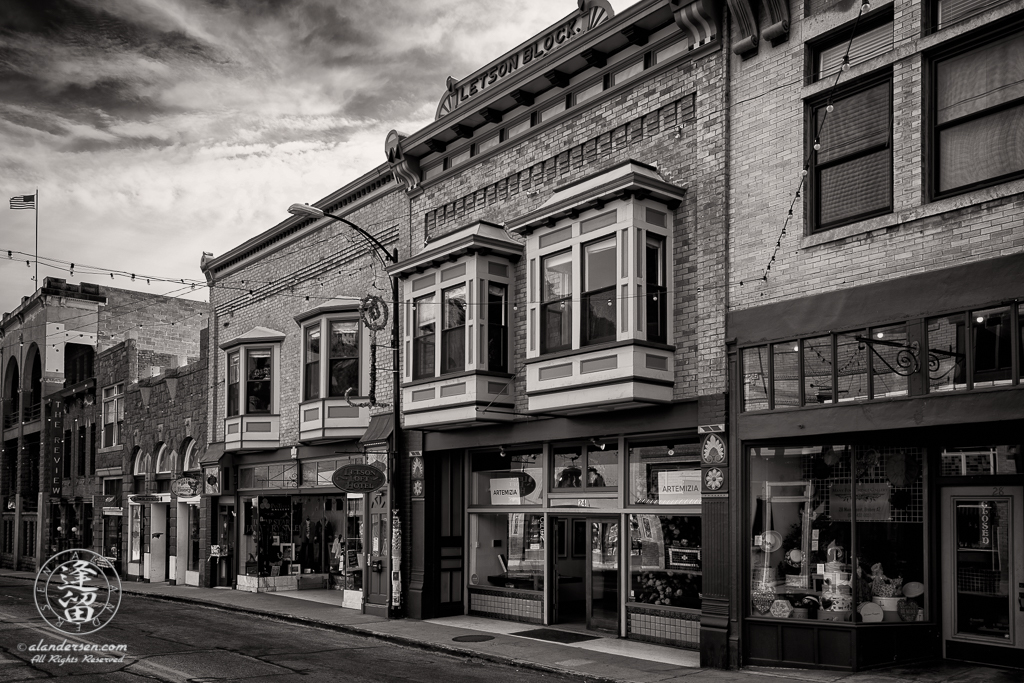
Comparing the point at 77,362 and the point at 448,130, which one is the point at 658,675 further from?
the point at 77,362

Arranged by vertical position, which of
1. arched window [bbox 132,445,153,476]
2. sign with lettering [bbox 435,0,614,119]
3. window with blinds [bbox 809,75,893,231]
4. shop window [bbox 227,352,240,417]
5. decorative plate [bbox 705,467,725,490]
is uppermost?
sign with lettering [bbox 435,0,614,119]

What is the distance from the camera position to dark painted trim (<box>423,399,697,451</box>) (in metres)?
15.0

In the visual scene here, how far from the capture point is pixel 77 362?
43.1 m

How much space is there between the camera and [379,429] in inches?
818

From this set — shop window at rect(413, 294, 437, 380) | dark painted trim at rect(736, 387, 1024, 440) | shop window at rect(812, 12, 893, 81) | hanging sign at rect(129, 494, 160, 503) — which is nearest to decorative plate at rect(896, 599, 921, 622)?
dark painted trim at rect(736, 387, 1024, 440)

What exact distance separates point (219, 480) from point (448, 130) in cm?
1327

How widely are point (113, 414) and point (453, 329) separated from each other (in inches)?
893

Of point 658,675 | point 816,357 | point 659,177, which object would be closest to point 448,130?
point 659,177

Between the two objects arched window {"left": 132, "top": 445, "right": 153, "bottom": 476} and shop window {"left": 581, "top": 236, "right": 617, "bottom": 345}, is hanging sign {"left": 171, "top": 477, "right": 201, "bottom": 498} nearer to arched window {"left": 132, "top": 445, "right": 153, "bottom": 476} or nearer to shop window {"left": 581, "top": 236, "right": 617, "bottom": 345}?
arched window {"left": 132, "top": 445, "right": 153, "bottom": 476}

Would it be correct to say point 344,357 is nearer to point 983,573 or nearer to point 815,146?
point 815,146

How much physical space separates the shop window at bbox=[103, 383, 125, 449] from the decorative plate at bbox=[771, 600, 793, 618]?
27995 millimetres

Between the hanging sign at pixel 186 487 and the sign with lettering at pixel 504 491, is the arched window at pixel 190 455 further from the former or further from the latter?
the sign with lettering at pixel 504 491

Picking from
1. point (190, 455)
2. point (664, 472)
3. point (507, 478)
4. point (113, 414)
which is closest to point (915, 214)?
point (664, 472)

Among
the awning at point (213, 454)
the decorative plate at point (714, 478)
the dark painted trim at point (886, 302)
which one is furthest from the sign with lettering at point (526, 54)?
the awning at point (213, 454)
